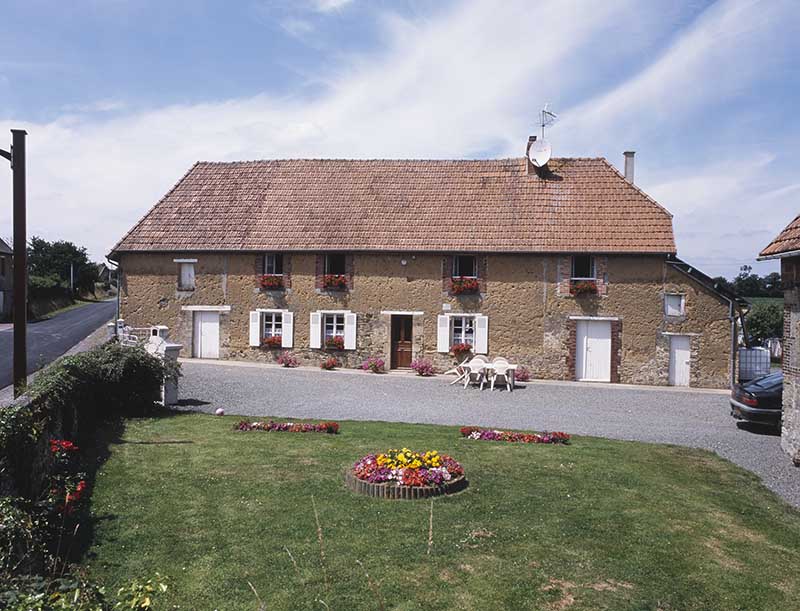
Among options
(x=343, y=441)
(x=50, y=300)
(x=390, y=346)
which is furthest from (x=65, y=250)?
(x=343, y=441)

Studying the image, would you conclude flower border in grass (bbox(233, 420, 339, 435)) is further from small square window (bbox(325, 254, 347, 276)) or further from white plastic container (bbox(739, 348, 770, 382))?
white plastic container (bbox(739, 348, 770, 382))

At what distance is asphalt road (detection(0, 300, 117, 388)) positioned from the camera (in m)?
17.6

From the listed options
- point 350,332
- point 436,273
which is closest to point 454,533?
point 436,273

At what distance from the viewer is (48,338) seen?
25422 mm

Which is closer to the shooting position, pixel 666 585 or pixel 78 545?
pixel 666 585

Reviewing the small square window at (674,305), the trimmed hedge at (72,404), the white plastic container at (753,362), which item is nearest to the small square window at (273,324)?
the trimmed hedge at (72,404)

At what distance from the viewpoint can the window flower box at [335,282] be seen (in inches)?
930

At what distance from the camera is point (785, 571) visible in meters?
6.95

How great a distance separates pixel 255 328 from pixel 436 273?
673 centimetres

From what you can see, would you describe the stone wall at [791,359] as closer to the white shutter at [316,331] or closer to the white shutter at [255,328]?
the white shutter at [316,331]

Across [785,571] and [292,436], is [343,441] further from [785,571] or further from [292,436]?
[785,571]

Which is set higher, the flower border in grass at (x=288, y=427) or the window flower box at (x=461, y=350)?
the window flower box at (x=461, y=350)

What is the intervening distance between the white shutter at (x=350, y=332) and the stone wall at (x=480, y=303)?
0.25 m

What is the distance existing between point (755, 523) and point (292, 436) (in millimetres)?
7547
